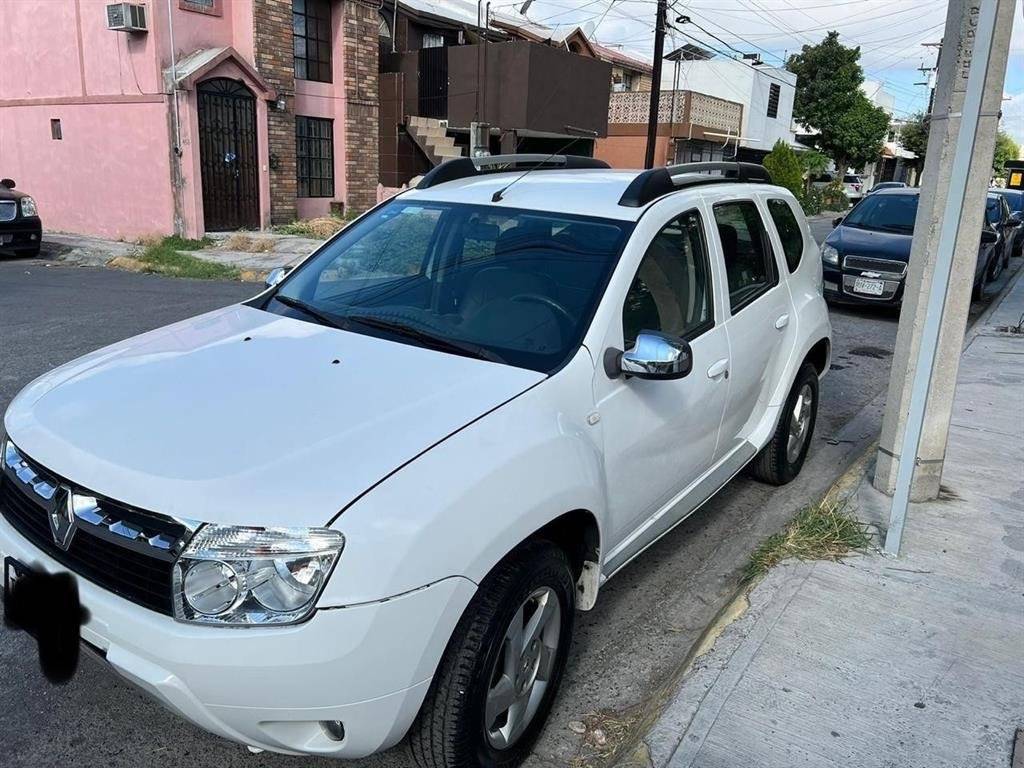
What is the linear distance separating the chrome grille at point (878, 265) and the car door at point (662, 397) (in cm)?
780

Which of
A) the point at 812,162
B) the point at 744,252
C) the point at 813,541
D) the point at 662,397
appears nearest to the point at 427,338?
the point at 662,397

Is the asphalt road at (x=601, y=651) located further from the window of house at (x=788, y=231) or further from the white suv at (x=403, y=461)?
the window of house at (x=788, y=231)

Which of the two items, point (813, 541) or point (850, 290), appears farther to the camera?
point (850, 290)

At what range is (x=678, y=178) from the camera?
3.99 m

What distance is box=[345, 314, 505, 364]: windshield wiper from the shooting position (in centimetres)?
302

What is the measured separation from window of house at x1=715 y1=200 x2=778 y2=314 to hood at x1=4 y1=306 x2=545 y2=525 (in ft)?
5.41

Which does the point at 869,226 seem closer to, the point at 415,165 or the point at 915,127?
the point at 415,165

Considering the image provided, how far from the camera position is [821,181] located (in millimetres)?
46969

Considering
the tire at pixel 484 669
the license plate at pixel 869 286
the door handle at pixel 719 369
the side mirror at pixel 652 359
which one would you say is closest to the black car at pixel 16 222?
the license plate at pixel 869 286

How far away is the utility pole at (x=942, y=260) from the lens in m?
3.70

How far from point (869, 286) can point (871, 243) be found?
646mm

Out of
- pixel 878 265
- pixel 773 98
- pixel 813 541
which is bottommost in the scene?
pixel 813 541

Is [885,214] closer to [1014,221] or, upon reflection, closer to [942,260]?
[1014,221]

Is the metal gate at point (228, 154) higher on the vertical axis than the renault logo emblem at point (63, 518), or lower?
higher
